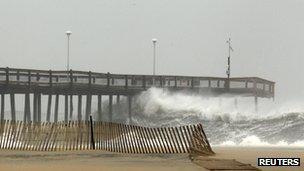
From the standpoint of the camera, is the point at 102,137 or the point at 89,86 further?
the point at 89,86

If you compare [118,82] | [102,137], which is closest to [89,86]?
[118,82]

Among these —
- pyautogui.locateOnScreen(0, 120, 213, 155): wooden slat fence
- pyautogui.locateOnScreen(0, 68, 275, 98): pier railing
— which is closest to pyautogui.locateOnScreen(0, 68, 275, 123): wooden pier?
pyautogui.locateOnScreen(0, 68, 275, 98): pier railing

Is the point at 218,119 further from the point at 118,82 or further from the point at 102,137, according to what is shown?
the point at 102,137

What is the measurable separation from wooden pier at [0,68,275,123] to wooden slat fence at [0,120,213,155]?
40855 millimetres

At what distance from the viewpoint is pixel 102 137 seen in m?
24.6

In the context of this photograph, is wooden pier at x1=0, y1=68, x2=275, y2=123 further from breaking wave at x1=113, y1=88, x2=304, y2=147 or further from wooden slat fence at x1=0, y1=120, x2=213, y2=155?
wooden slat fence at x1=0, y1=120, x2=213, y2=155

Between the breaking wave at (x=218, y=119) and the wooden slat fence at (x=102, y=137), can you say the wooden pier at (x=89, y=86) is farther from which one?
the wooden slat fence at (x=102, y=137)

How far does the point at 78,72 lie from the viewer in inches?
2709

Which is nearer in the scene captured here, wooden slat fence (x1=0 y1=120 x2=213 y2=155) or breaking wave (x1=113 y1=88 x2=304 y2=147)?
wooden slat fence (x1=0 y1=120 x2=213 y2=155)

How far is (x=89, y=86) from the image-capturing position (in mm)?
69625

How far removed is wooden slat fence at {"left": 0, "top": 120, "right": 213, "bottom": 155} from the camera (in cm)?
2042

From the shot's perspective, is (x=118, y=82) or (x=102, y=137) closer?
(x=102, y=137)

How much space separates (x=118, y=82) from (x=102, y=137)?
46.1 metres

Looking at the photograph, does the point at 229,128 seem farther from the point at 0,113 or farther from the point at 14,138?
the point at 14,138
